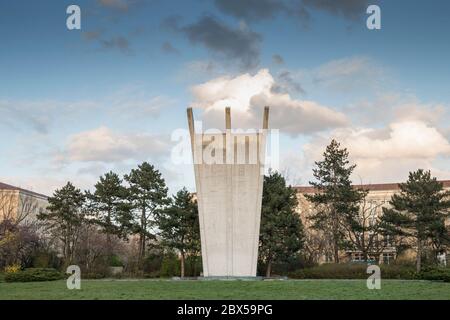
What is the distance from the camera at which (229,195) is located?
24750mm

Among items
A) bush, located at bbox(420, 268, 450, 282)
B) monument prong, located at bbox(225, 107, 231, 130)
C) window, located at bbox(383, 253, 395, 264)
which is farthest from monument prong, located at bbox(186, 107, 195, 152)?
window, located at bbox(383, 253, 395, 264)

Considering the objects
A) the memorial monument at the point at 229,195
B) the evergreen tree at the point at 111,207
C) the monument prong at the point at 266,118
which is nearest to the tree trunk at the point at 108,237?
the evergreen tree at the point at 111,207

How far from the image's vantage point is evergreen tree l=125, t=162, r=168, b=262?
37.4 metres

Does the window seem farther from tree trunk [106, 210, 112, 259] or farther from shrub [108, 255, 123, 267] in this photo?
tree trunk [106, 210, 112, 259]

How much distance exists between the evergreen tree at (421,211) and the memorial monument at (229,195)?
1521 cm

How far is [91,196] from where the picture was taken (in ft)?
131

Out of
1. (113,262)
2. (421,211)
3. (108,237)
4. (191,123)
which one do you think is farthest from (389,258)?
(191,123)

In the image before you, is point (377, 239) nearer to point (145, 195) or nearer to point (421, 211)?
point (421, 211)

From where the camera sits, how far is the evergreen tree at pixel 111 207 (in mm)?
37344
